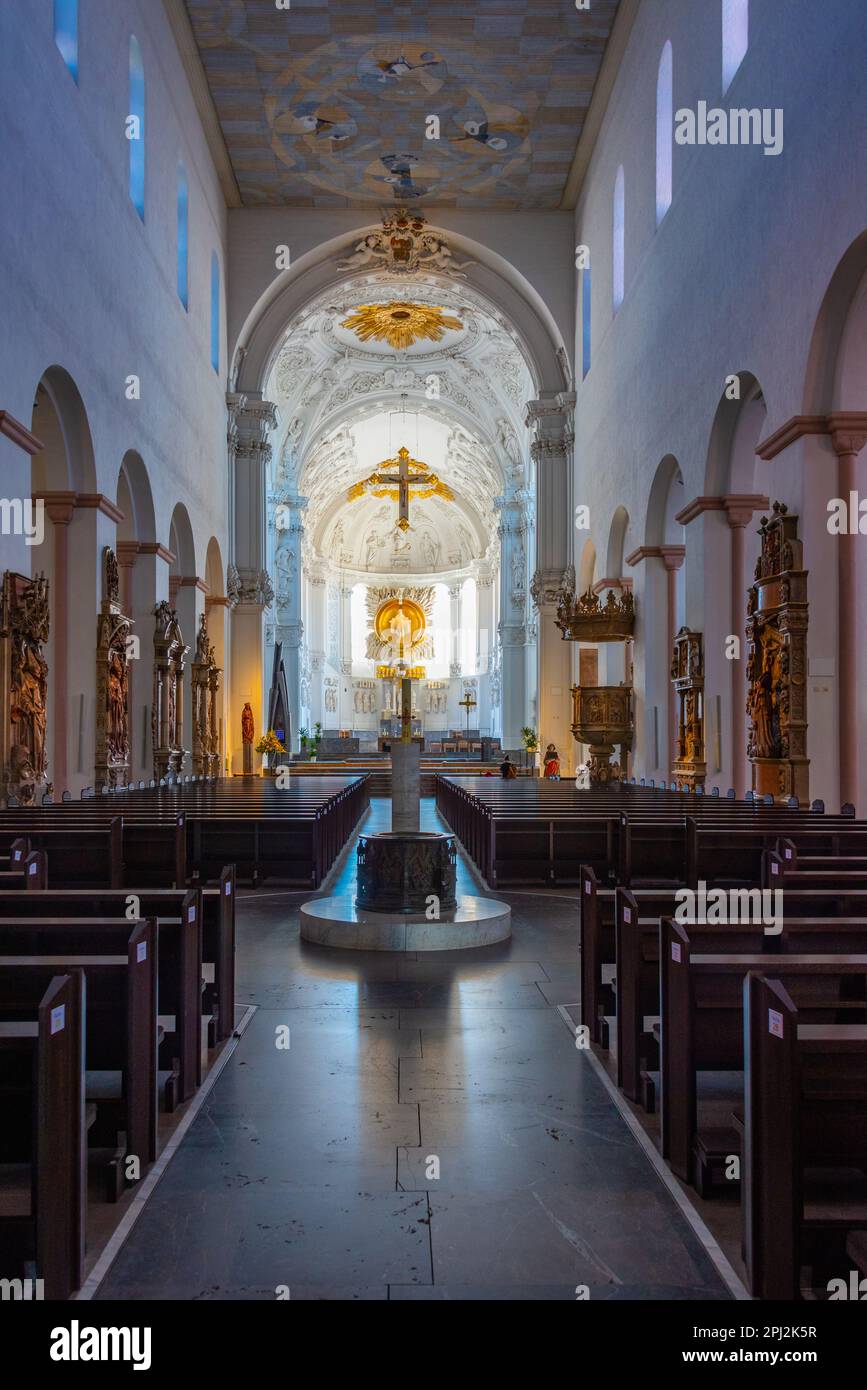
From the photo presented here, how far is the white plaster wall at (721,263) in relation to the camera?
9484 millimetres

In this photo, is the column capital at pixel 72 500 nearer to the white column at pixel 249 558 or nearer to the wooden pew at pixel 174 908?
the wooden pew at pixel 174 908

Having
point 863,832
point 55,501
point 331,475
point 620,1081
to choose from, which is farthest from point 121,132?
point 331,475

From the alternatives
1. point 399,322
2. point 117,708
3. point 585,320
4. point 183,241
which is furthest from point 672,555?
point 399,322

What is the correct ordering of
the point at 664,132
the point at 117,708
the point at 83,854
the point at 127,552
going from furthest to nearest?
1. the point at 127,552
2. the point at 664,132
3. the point at 117,708
4. the point at 83,854

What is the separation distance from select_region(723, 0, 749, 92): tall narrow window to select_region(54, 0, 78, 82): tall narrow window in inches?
290

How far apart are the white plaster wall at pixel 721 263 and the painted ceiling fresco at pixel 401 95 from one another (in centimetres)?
133

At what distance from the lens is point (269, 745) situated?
24906mm

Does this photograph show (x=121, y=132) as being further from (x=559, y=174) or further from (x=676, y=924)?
(x=676, y=924)

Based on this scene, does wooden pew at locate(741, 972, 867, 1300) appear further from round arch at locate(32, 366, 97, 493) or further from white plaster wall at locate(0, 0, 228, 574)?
round arch at locate(32, 366, 97, 493)

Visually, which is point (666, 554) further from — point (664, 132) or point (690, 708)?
point (664, 132)

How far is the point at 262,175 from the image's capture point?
877 inches

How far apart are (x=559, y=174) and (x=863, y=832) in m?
19.3

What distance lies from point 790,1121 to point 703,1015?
104 cm

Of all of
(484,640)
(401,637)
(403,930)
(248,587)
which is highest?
(401,637)
